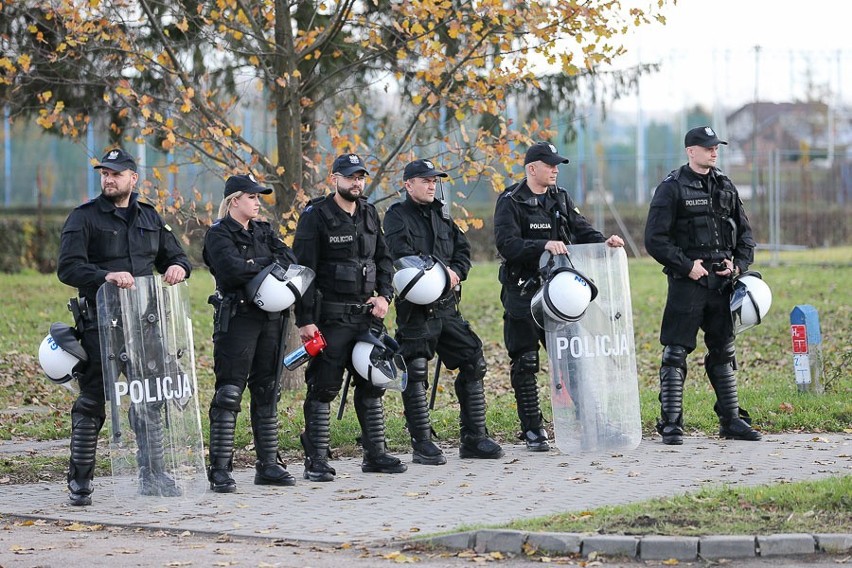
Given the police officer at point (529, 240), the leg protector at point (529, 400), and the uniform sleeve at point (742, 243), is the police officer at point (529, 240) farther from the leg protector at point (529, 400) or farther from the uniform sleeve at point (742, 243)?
the uniform sleeve at point (742, 243)

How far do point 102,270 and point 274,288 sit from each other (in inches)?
41.9

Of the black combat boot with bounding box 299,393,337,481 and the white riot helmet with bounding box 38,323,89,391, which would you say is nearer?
the white riot helmet with bounding box 38,323,89,391

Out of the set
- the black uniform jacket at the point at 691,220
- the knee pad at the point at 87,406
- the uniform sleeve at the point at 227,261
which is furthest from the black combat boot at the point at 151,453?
the black uniform jacket at the point at 691,220

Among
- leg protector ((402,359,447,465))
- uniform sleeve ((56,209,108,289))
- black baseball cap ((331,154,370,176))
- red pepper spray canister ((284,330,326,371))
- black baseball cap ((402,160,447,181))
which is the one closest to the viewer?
uniform sleeve ((56,209,108,289))

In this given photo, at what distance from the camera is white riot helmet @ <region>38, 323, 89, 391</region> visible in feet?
27.7

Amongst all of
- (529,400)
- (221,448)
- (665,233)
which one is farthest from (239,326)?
(665,233)

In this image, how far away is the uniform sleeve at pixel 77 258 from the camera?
835 cm

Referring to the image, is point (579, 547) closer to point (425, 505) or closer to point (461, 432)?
point (425, 505)

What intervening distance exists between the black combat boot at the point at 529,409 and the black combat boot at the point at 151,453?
2.83m

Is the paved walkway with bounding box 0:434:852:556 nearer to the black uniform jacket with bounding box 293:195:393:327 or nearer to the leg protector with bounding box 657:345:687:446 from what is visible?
the leg protector with bounding box 657:345:687:446

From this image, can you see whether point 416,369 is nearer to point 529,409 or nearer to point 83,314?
point 529,409

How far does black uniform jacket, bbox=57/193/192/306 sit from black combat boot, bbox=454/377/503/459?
7.69 ft

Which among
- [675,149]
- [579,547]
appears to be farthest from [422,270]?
[675,149]

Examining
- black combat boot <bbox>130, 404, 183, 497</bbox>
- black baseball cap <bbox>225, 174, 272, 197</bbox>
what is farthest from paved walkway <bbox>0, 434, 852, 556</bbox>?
black baseball cap <bbox>225, 174, 272, 197</bbox>
